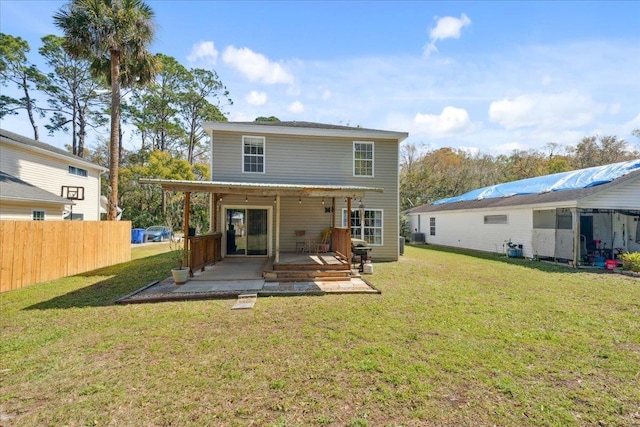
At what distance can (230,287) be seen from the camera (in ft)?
24.7

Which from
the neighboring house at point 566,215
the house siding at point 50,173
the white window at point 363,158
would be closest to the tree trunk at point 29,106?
the house siding at point 50,173

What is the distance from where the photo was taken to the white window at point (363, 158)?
12875 mm

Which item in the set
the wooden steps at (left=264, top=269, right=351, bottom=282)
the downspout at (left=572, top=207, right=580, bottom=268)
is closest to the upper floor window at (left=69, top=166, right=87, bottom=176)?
the wooden steps at (left=264, top=269, right=351, bottom=282)

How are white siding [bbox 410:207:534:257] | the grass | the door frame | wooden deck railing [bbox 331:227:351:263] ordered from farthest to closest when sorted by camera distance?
white siding [bbox 410:207:534:257] → the door frame → wooden deck railing [bbox 331:227:351:263] → the grass

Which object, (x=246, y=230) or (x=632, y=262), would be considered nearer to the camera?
(x=632, y=262)

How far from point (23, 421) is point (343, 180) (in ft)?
36.7

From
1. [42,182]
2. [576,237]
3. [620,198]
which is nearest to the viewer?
[576,237]

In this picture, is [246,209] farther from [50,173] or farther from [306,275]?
[50,173]

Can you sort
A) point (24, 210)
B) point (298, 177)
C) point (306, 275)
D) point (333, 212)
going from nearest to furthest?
point (306, 275) < point (333, 212) < point (24, 210) < point (298, 177)

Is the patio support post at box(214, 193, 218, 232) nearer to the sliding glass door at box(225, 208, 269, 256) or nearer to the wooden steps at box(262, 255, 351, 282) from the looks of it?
the sliding glass door at box(225, 208, 269, 256)

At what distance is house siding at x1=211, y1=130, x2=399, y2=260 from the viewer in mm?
12117

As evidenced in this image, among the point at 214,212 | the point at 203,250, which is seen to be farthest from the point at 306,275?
the point at 214,212

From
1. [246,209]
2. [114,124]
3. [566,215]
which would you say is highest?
[114,124]

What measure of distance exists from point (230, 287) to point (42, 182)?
49.3 ft
